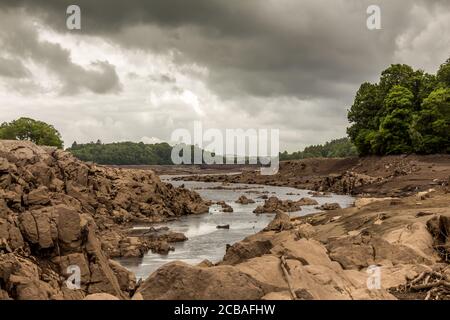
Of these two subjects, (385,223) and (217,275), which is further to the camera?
(385,223)

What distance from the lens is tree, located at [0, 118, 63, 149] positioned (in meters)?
100

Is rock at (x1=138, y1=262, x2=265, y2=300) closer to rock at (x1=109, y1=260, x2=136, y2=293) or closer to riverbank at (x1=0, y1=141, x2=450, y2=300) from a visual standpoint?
riverbank at (x1=0, y1=141, x2=450, y2=300)

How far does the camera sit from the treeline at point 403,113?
77.0 meters

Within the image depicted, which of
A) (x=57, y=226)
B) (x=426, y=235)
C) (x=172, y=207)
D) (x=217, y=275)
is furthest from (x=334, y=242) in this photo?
(x=172, y=207)

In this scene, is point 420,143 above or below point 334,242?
above

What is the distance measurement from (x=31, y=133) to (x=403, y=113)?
72822 millimetres

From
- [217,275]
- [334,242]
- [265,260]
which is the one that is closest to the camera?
[217,275]

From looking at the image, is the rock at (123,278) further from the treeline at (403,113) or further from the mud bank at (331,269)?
the treeline at (403,113)

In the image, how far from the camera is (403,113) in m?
84.1

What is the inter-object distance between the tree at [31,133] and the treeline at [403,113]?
60650 millimetres

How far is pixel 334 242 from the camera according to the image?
20.7m

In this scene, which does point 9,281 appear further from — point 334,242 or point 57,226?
point 334,242

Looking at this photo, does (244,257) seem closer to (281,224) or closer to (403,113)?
(281,224)
